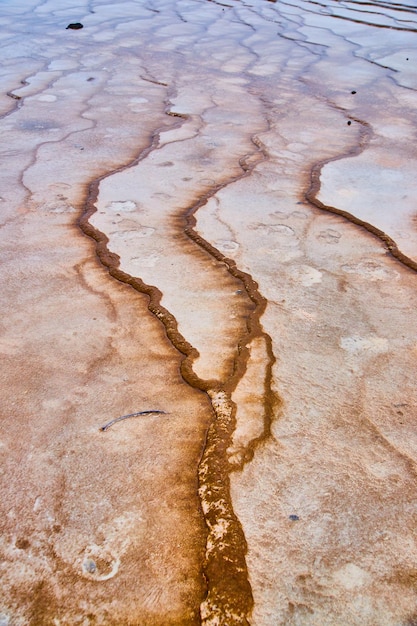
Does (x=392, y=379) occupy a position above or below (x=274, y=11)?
above

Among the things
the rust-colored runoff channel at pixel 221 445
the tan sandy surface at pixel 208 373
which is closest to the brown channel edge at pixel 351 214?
the tan sandy surface at pixel 208 373

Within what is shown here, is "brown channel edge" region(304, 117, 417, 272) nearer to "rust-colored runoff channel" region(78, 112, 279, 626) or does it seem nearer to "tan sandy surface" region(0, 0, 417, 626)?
"tan sandy surface" region(0, 0, 417, 626)

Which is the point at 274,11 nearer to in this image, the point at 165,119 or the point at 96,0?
the point at 96,0

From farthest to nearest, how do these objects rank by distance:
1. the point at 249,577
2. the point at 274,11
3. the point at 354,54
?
the point at 274,11
the point at 354,54
the point at 249,577

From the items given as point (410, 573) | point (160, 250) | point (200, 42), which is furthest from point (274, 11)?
point (410, 573)

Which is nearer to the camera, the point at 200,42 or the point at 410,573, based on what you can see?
the point at 410,573

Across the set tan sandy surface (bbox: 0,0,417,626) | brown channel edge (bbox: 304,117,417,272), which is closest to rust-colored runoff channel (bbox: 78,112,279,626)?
tan sandy surface (bbox: 0,0,417,626)

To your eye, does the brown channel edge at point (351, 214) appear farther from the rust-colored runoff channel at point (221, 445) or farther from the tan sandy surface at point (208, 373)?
the rust-colored runoff channel at point (221, 445)

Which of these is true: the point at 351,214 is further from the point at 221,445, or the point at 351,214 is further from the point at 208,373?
the point at 221,445

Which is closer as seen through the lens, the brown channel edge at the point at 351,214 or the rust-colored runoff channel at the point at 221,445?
the rust-colored runoff channel at the point at 221,445
